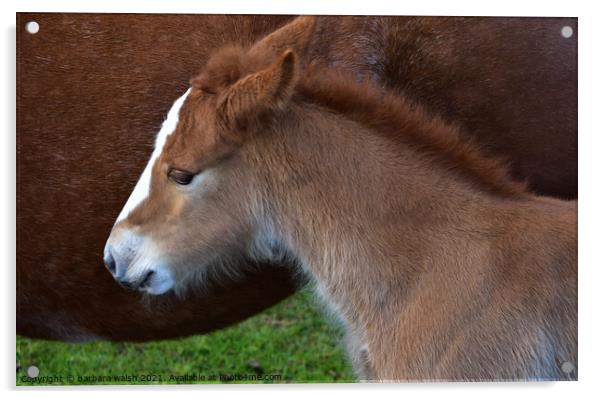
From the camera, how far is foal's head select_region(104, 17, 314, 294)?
6.35 ft

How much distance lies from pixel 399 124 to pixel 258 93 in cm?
38

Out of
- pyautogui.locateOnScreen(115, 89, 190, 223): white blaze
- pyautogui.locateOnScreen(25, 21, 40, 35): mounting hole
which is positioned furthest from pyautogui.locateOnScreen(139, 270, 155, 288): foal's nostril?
pyautogui.locateOnScreen(25, 21, 40, 35): mounting hole

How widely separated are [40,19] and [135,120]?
0.38m

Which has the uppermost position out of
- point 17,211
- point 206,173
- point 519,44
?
point 519,44

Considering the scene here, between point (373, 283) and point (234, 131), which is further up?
point (234, 131)

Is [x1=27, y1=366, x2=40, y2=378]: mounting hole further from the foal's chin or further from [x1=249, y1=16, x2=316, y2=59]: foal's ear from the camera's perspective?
[x1=249, y1=16, x2=316, y2=59]: foal's ear

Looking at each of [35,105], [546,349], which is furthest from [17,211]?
[546,349]

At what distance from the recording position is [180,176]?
1.95 meters

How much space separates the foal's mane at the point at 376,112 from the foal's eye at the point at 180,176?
21 cm

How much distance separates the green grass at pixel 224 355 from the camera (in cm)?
238
